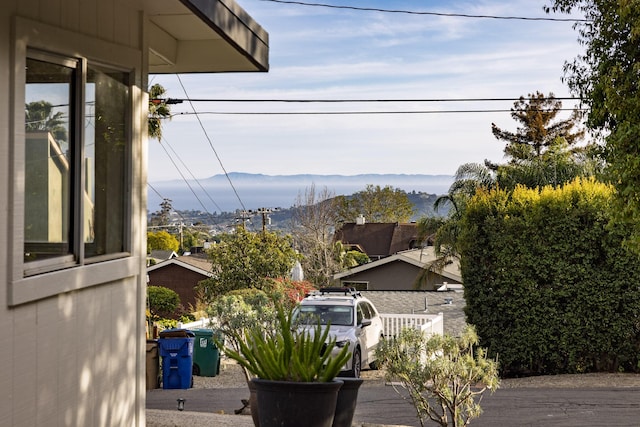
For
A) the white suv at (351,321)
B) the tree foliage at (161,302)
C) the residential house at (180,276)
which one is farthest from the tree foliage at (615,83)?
the residential house at (180,276)

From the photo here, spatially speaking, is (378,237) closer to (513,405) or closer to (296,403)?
(513,405)

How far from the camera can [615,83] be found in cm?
1020

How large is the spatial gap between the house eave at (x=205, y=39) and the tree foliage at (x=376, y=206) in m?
63.8

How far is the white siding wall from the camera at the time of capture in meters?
4.68

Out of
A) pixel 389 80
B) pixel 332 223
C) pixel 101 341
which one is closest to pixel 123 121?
pixel 101 341

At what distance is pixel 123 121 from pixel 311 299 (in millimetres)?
12217

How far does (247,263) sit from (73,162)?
2289cm

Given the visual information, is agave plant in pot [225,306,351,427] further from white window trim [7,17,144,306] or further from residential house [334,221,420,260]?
residential house [334,221,420,260]

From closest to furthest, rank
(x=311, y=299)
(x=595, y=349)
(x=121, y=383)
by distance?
(x=121, y=383) < (x=595, y=349) < (x=311, y=299)

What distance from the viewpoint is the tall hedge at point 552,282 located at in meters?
16.2

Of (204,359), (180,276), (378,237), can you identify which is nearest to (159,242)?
(378,237)

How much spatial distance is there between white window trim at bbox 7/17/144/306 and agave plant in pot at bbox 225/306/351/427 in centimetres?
123

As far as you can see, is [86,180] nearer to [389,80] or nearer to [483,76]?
[483,76]

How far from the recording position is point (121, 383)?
6336mm
